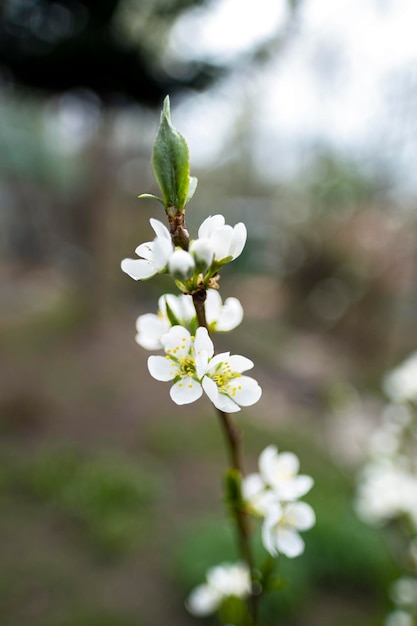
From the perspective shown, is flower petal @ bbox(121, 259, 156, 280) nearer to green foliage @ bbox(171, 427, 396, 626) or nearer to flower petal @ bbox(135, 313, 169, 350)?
flower petal @ bbox(135, 313, 169, 350)

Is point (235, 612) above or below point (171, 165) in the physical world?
below

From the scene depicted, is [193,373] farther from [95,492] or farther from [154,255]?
[95,492]

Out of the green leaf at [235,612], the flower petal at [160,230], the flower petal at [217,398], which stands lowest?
the green leaf at [235,612]

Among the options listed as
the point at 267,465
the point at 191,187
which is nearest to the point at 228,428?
the point at 267,465

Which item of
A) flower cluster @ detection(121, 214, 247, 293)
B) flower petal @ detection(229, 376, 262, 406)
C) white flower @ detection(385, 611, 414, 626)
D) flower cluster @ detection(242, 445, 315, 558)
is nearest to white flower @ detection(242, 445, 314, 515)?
flower cluster @ detection(242, 445, 315, 558)

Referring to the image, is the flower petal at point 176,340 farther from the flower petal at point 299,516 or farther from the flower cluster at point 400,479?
the flower cluster at point 400,479

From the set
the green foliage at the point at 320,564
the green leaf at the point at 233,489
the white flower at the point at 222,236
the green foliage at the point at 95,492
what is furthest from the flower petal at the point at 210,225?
the green foliage at the point at 95,492

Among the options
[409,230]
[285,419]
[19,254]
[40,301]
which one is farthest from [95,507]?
[19,254]
